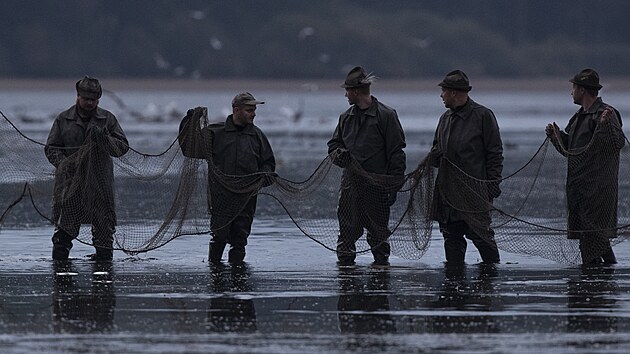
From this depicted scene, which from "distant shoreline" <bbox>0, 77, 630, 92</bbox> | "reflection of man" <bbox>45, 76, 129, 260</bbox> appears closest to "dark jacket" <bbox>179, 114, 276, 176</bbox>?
"reflection of man" <bbox>45, 76, 129, 260</bbox>

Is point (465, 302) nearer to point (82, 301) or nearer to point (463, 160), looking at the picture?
point (463, 160)

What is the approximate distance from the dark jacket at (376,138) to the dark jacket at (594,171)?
4.62 ft

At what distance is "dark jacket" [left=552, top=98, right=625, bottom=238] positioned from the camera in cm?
1403

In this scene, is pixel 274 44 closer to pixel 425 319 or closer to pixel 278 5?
pixel 278 5

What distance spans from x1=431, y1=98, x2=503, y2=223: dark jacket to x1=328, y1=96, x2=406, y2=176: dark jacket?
0.34 meters

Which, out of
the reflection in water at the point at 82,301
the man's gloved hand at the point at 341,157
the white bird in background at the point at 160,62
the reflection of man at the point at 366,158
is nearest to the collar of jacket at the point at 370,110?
the reflection of man at the point at 366,158

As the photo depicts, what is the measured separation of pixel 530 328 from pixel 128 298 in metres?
3.07

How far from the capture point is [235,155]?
14.6 metres

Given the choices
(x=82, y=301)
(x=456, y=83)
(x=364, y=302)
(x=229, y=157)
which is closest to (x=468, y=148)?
(x=456, y=83)

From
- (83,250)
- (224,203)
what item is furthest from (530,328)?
(83,250)

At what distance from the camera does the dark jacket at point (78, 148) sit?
14.5 meters

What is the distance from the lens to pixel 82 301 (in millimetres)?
12031

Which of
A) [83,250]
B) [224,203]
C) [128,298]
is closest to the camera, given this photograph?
[128,298]

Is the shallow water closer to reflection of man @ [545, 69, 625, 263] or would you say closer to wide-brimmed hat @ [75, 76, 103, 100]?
reflection of man @ [545, 69, 625, 263]
